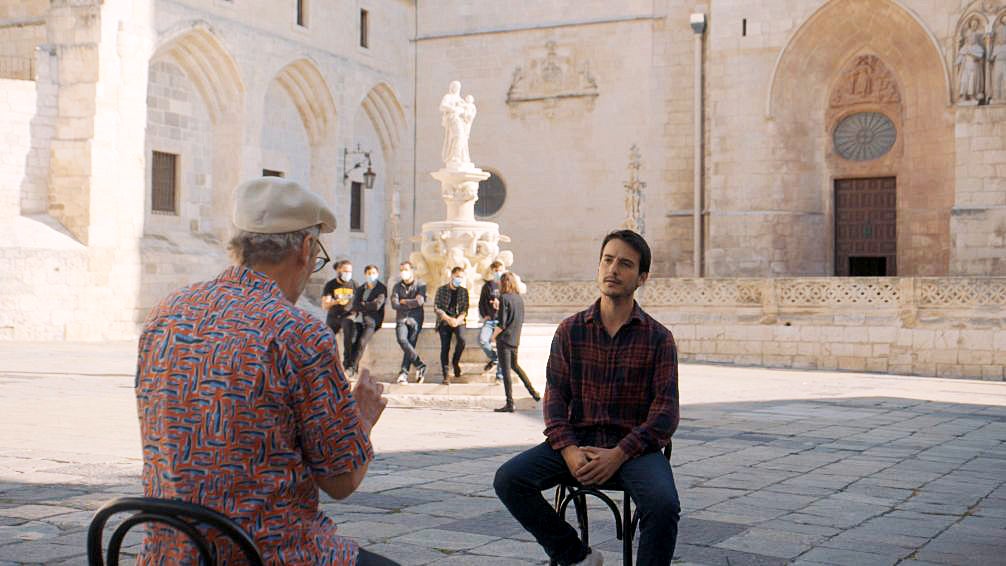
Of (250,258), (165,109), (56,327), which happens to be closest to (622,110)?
(165,109)

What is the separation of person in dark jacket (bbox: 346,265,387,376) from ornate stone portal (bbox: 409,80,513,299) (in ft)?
5.28

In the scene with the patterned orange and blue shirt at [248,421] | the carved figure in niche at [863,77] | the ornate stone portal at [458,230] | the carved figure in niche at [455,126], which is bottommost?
the patterned orange and blue shirt at [248,421]

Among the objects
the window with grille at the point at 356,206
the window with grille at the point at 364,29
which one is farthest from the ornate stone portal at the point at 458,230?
the window with grille at the point at 364,29

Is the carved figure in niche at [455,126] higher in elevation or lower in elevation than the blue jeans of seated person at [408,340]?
higher

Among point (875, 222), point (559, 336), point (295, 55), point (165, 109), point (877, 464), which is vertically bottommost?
point (877, 464)

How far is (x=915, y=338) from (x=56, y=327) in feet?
49.9

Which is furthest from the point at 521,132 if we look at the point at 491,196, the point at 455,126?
the point at 455,126

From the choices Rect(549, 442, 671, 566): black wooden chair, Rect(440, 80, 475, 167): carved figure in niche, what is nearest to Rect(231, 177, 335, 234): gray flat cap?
Rect(549, 442, 671, 566): black wooden chair

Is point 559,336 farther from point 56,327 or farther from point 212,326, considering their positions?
point 56,327

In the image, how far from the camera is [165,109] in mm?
24312

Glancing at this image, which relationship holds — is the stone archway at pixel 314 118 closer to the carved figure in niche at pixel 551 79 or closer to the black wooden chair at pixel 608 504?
the carved figure in niche at pixel 551 79

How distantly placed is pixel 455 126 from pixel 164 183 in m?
12.0

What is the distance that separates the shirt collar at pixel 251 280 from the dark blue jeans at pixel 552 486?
5.59 feet

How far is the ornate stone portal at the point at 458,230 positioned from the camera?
1454cm
